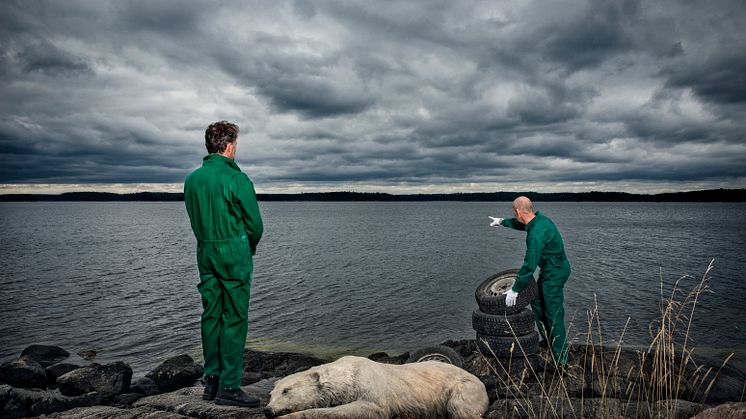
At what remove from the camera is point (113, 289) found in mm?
24375

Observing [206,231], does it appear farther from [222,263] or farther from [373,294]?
[373,294]

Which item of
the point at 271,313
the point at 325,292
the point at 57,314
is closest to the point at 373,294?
the point at 325,292

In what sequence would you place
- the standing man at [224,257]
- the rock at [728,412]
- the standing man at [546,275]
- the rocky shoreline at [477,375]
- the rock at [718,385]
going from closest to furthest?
the rock at [728,412]
the standing man at [224,257]
the rocky shoreline at [477,375]
the rock at [718,385]
the standing man at [546,275]

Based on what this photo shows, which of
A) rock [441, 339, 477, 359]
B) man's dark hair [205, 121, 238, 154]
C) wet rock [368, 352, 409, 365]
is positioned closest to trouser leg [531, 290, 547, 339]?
rock [441, 339, 477, 359]

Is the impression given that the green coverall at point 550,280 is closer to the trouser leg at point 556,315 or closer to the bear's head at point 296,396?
the trouser leg at point 556,315

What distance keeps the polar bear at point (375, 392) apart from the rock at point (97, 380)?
5843 mm

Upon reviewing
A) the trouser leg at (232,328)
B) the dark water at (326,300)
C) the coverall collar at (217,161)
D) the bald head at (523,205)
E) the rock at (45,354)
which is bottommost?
the dark water at (326,300)

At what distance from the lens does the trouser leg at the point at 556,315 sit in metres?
7.88

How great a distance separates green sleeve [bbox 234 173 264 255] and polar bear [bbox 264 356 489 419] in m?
Answer: 1.57

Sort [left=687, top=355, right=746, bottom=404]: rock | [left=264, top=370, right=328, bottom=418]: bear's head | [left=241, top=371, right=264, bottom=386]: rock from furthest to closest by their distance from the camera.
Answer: [left=241, top=371, right=264, bottom=386]: rock → [left=687, top=355, right=746, bottom=404]: rock → [left=264, top=370, right=328, bottom=418]: bear's head

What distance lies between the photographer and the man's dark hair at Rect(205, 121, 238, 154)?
4.84 m

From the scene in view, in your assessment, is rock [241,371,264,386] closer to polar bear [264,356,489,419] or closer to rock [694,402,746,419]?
polar bear [264,356,489,419]

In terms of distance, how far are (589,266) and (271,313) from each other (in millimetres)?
23995

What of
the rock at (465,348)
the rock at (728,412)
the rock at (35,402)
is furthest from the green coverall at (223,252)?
the rock at (465,348)
